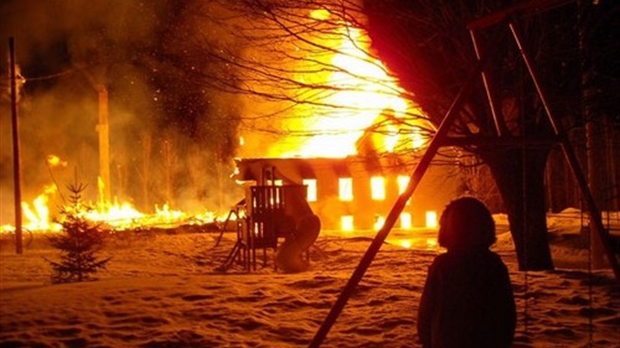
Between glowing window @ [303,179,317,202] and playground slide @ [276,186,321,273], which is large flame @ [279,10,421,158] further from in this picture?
playground slide @ [276,186,321,273]

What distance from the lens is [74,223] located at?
1204 centimetres

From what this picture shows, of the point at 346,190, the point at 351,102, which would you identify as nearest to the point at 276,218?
the point at 351,102

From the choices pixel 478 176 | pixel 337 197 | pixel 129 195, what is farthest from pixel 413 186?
pixel 129 195

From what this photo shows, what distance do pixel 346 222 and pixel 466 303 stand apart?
2088cm

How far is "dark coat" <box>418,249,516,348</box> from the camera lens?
378 centimetres

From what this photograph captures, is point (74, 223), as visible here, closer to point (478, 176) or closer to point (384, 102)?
point (384, 102)

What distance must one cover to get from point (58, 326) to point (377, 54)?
689 cm

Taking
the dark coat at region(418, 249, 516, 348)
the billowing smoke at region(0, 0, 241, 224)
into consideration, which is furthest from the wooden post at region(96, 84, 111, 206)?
the dark coat at region(418, 249, 516, 348)

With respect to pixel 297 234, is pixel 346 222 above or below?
below

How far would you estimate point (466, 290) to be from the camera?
378cm

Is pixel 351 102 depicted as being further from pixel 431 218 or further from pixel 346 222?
pixel 431 218

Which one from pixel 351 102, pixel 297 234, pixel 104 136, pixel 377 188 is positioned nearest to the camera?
pixel 297 234

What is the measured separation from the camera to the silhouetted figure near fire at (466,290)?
3.78 m

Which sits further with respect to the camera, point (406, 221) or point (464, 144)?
point (406, 221)
